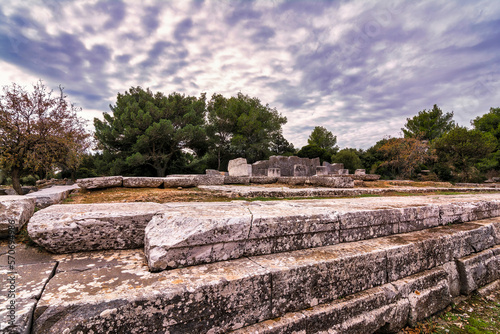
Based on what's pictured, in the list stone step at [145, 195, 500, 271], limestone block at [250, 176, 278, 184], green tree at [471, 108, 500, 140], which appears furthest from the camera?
green tree at [471, 108, 500, 140]

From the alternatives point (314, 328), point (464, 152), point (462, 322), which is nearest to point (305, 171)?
point (462, 322)

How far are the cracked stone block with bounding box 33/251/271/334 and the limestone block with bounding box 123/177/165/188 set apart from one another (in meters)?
3.52

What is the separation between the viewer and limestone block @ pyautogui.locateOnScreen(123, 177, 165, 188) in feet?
15.9

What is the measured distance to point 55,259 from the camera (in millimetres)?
1758

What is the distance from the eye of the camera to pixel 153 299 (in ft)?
4.24

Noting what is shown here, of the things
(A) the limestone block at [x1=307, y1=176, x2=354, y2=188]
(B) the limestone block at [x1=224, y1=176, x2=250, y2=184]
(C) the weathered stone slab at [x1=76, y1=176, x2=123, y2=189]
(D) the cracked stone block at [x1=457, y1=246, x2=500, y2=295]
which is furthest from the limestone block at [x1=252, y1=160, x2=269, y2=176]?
(D) the cracked stone block at [x1=457, y1=246, x2=500, y2=295]

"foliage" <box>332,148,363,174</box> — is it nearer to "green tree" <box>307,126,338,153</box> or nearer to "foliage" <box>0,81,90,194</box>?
"green tree" <box>307,126,338,153</box>

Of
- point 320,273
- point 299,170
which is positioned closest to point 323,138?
point 299,170

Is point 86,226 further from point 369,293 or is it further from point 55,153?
point 55,153

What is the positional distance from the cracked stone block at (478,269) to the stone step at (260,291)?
9.0 inches

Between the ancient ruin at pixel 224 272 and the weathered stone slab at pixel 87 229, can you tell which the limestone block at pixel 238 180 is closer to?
the ancient ruin at pixel 224 272

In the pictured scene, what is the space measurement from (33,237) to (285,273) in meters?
2.03

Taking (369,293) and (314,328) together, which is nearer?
(314,328)

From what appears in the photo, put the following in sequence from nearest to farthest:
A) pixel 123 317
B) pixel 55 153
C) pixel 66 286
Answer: pixel 123 317
pixel 66 286
pixel 55 153
